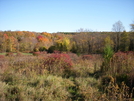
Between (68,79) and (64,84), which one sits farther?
(68,79)

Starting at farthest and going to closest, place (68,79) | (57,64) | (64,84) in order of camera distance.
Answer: (57,64) → (68,79) → (64,84)

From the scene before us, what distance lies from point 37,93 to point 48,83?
89 centimetres

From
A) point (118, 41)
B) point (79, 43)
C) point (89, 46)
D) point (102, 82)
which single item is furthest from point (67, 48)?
point (102, 82)

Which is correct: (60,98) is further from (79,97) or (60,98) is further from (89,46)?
(89,46)

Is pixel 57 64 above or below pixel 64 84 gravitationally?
above

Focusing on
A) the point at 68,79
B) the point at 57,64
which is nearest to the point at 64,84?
the point at 68,79

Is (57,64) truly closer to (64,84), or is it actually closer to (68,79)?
(68,79)

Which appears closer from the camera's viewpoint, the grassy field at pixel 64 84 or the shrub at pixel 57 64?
the grassy field at pixel 64 84

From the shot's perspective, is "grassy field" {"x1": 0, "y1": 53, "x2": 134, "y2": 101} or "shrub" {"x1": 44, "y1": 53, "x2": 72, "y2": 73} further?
"shrub" {"x1": 44, "y1": 53, "x2": 72, "y2": 73}

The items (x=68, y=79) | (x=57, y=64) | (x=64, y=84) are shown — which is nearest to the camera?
(x=64, y=84)

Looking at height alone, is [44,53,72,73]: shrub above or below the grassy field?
above

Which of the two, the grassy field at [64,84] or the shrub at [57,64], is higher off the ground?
the shrub at [57,64]

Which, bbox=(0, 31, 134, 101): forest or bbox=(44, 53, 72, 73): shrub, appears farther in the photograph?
bbox=(44, 53, 72, 73): shrub

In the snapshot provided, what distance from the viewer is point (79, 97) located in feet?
13.4
